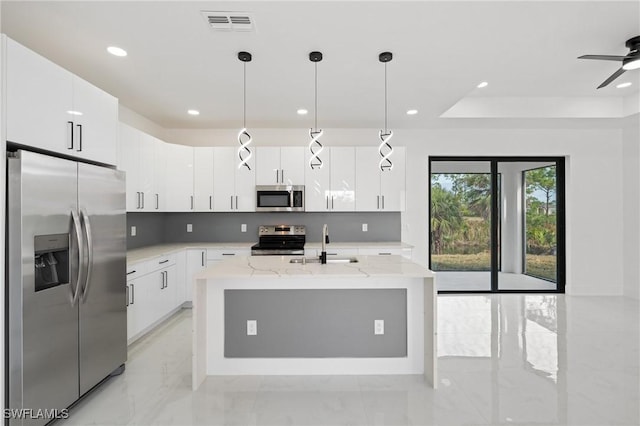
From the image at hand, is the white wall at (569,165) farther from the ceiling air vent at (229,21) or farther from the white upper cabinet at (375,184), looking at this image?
the ceiling air vent at (229,21)

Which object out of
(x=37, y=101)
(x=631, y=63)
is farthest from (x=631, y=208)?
(x=37, y=101)

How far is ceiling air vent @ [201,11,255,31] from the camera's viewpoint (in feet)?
7.72

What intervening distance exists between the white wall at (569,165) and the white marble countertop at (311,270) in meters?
2.70

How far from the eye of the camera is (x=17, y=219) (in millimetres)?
1860

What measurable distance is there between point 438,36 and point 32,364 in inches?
133

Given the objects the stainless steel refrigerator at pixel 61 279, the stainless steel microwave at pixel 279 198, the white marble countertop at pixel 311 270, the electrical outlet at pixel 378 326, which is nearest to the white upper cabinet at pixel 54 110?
the stainless steel refrigerator at pixel 61 279

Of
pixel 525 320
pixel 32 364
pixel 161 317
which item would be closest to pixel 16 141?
pixel 32 364

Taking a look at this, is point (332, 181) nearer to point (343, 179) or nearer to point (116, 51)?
point (343, 179)

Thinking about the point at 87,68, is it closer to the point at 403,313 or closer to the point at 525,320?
the point at 403,313

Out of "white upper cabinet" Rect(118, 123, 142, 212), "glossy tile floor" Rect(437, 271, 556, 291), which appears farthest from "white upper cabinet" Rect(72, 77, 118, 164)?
"glossy tile floor" Rect(437, 271, 556, 291)

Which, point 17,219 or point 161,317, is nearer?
point 17,219

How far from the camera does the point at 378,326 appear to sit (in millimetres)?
2820

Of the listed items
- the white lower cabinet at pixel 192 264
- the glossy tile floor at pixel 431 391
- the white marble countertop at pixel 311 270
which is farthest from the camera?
the white lower cabinet at pixel 192 264

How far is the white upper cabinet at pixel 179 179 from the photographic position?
484cm
